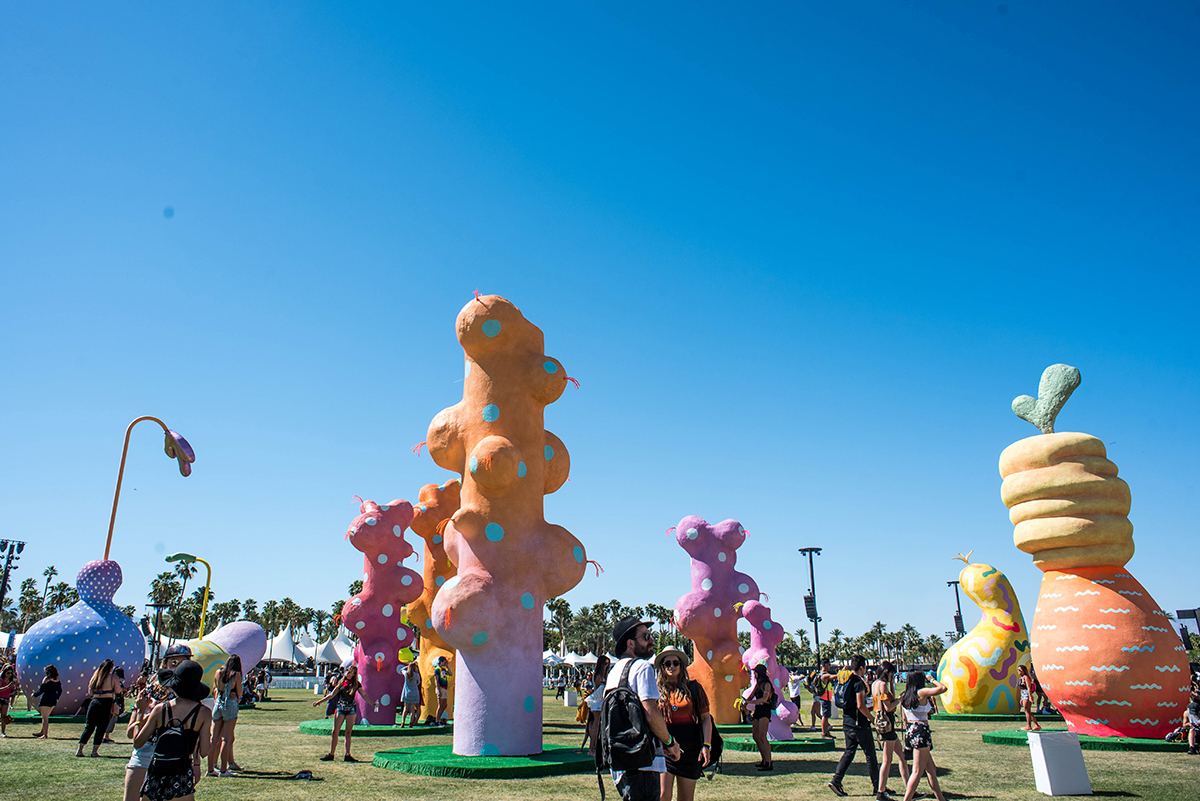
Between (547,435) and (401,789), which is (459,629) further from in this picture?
(547,435)

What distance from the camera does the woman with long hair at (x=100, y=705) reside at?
11.2 metres

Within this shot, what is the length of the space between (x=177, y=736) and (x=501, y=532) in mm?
6793

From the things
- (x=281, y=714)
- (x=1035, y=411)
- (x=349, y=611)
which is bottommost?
(x=281, y=714)

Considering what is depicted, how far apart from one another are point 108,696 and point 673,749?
10.6 metres

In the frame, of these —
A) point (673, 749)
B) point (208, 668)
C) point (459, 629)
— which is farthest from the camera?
point (208, 668)

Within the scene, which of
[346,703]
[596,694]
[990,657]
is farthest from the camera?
[990,657]

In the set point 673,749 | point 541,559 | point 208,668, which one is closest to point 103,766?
point 541,559

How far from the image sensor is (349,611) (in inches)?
627

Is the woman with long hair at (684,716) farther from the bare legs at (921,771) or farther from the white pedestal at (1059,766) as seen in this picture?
the white pedestal at (1059,766)

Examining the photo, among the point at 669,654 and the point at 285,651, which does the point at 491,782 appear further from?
the point at 285,651

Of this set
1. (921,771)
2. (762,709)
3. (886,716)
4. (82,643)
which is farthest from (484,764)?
(82,643)

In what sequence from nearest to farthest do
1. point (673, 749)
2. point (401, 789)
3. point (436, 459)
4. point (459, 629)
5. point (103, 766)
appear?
point (673, 749) < point (401, 789) < point (103, 766) < point (459, 629) < point (436, 459)

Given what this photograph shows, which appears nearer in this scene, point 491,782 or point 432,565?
point 491,782

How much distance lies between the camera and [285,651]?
145 ft
